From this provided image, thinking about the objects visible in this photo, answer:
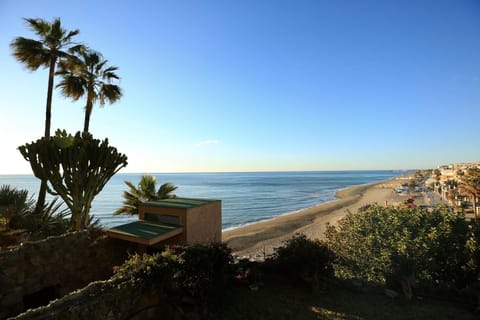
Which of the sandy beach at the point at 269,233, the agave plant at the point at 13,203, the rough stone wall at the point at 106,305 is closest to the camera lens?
the rough stone wall at the point at 106,305

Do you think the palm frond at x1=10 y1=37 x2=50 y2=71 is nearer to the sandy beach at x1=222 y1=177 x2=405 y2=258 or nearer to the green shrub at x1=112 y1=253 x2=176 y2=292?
the green shrub at x1=112 y1=253 x2=176 y2=292

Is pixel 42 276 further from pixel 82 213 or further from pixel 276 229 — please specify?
pixel 276 229

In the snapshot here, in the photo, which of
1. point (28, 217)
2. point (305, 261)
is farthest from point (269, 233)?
point (28, 217)

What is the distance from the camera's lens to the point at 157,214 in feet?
29.1

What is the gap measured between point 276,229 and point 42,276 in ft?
69.1

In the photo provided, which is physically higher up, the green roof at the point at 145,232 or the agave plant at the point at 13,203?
the agave plant at the point at 13,203

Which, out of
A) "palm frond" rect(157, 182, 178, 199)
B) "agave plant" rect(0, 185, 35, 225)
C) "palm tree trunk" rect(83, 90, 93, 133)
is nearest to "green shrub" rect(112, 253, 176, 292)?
"agave plant" rect(0, 185, 35, 225)

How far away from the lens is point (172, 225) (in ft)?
27.4

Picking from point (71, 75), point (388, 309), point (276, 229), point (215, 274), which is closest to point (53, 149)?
point (71, 75)

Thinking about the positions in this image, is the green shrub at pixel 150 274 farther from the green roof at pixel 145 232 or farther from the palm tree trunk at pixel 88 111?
the palm tree trunk at pixel 88 111

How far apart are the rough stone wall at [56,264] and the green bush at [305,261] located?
6.05 meters

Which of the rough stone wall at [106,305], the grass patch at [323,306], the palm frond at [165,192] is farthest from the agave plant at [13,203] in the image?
A: the grass patch at [323,306]

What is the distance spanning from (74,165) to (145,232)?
4666 millimetres

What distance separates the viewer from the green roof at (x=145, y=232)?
7069 mm
